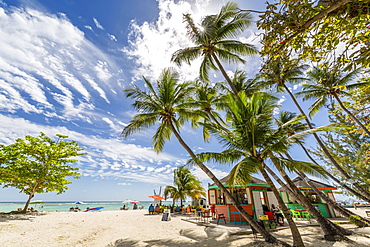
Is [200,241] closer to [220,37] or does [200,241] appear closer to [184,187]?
[220,37]

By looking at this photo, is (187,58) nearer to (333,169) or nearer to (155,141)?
(155,141)

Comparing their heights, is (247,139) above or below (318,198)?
above

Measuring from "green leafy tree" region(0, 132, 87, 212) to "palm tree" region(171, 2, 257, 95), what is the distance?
14.3 m

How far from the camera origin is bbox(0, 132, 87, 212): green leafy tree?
1428 centimetres

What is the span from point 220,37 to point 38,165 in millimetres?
18544

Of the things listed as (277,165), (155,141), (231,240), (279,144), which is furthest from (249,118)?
(155,141)

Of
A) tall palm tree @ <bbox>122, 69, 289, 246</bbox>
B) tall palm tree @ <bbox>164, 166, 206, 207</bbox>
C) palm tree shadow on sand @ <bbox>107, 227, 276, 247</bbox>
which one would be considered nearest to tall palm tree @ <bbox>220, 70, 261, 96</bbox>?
tall palm tree @ <bbox>122, 69, 289, 246</bbox>

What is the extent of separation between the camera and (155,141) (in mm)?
10891

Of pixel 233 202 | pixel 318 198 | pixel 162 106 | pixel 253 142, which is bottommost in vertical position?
pixel 233 202

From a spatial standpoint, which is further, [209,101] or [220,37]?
[209,101]

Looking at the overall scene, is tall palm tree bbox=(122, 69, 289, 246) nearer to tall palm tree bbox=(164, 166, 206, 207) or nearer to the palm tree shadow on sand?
Result: the palm tree shadow on sand

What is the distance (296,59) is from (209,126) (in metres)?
4.52

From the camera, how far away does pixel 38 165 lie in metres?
15.2

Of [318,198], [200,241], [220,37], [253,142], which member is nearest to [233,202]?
[200,241]
